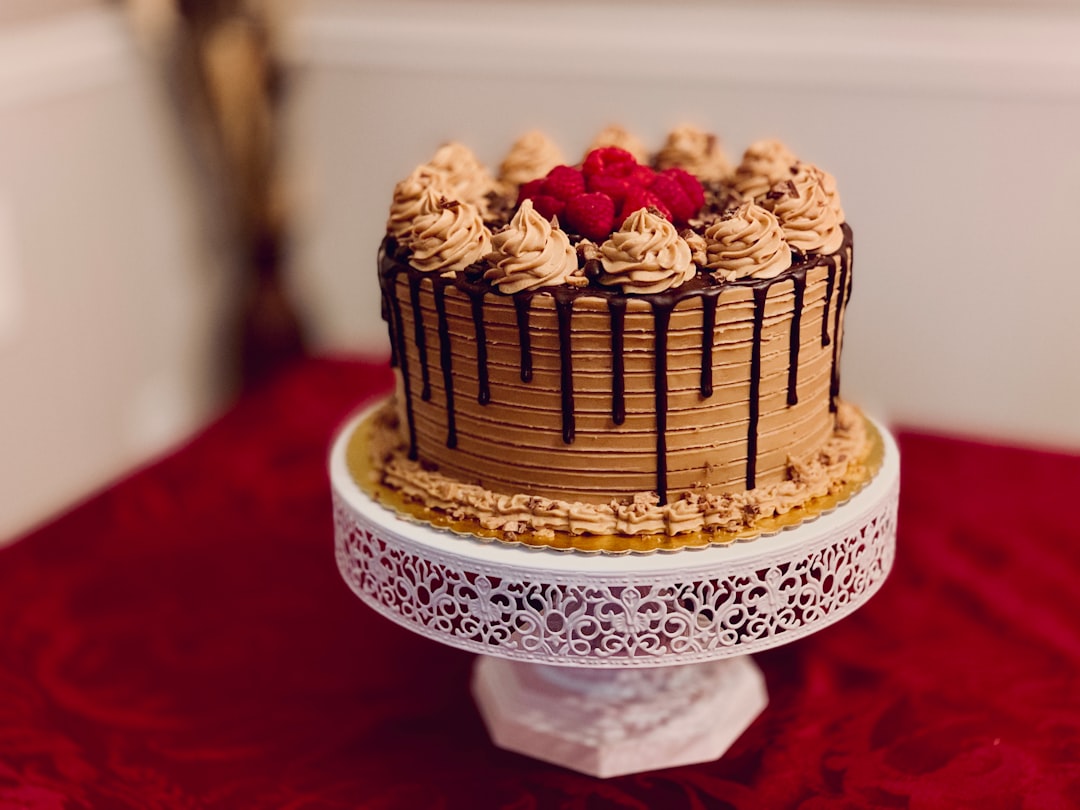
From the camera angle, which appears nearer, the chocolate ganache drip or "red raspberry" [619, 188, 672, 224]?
the chocolate ganache drip

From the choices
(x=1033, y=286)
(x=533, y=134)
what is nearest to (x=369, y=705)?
(x=533, y=134)

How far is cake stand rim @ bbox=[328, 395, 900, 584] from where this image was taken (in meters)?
1.54

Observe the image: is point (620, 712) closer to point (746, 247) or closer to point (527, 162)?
point (746, 247)

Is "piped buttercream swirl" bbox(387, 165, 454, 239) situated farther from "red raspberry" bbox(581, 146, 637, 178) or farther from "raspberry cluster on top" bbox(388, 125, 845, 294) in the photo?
"red raspberry" bbox(581, 146, 637, 178)

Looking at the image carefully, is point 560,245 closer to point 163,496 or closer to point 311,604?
point 311,604

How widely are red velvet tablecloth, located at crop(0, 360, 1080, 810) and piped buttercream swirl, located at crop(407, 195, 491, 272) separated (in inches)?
31.5

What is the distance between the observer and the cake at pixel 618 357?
158 centimetres

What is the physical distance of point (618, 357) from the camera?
158 cm

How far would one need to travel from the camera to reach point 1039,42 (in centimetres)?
266

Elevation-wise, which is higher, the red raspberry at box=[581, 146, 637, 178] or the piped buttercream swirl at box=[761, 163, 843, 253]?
the red raspberry at box=[581, 146, 637, 178]

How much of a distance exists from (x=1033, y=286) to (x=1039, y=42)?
1.88 ft

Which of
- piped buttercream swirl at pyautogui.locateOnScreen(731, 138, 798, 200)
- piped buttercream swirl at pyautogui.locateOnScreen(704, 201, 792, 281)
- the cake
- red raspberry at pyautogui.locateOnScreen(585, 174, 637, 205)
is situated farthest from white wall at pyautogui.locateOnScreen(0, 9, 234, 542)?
piped buttercream swirl at pyautogui.locateOnScreen(704, 201, 792, 281)

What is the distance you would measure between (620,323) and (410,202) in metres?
0.42

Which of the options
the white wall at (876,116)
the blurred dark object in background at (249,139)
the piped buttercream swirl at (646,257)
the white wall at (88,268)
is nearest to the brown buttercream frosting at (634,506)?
the piped buttercream swirl at (646,257)
